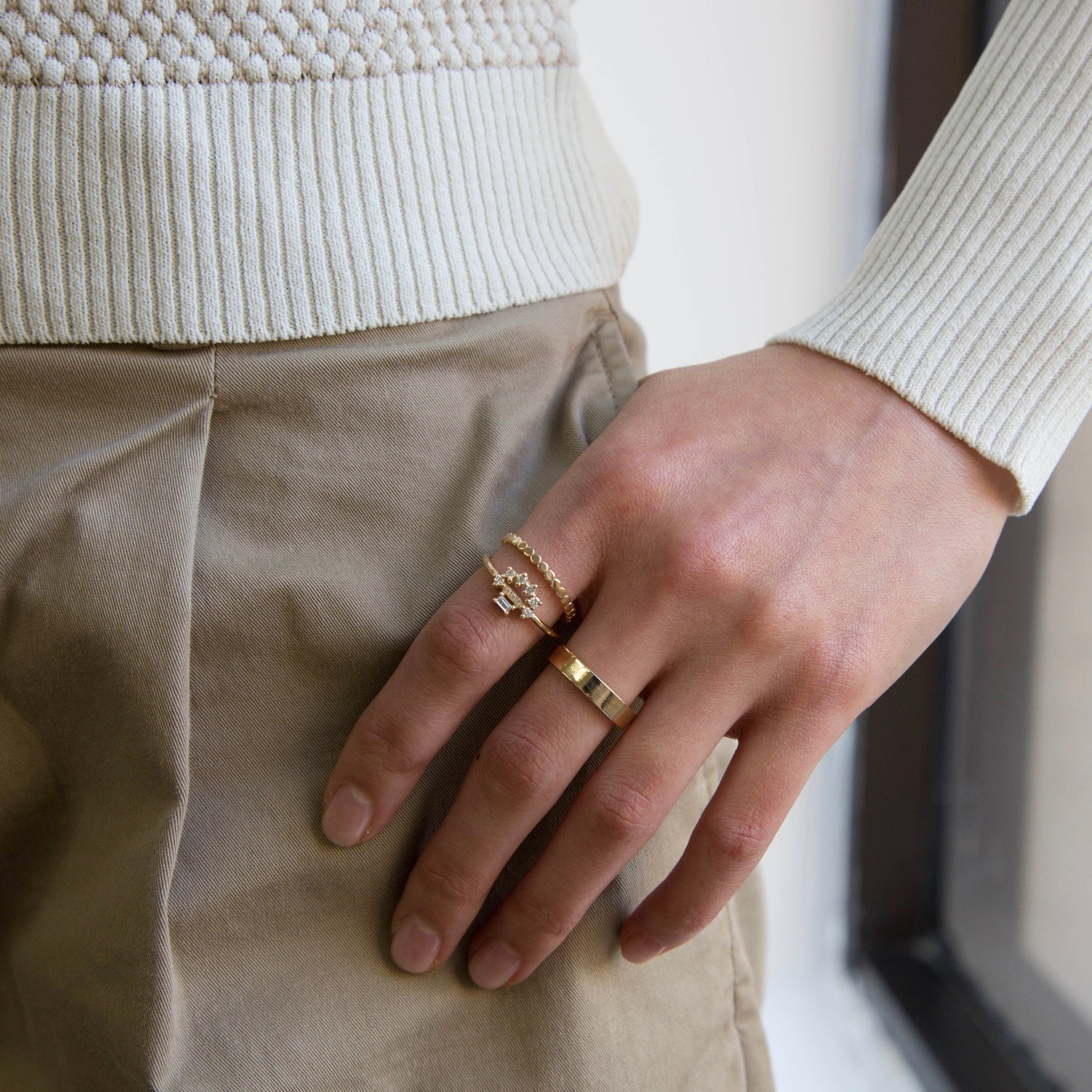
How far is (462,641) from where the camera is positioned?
43 centimetres

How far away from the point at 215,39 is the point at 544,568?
0.30 m

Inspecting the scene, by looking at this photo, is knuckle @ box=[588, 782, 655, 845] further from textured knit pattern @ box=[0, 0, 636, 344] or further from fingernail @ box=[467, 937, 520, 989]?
textured knit pattern @ box=[0, 0, 636, 344]

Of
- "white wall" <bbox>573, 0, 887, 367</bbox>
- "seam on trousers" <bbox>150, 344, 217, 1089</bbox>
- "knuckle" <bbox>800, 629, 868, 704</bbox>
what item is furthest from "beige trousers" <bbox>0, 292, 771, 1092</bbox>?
"white wall" <bbox>573, 0, 887, 367</bbox>

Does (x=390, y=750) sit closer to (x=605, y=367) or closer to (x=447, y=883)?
(x=447, y=883)

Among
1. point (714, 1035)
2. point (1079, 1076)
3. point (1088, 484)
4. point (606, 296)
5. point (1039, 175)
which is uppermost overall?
point (1039, 175)

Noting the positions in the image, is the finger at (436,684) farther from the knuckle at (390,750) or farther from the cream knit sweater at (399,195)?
the cream knit sweater at (399,195)

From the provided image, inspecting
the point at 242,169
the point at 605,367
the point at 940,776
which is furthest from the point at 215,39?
the point at 940,776

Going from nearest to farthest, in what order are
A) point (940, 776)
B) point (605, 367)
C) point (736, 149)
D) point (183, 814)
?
point (183, 814) < point (605, 367) < point (736, 149) < point (940, 776)

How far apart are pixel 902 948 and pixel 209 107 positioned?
1508 millimetres

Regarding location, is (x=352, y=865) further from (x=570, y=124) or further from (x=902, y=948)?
(x=902, y=948)

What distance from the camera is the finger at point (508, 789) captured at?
439mm

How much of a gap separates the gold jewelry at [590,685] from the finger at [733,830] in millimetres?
66

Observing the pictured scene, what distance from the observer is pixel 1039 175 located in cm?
49

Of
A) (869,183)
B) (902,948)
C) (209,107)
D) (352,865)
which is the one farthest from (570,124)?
(902,948)
